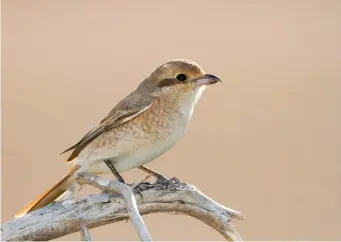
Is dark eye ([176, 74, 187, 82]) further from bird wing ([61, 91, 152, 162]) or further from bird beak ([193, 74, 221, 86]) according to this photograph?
bird wing ([61, 91, 152, 162])

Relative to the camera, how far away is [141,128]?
4.59m

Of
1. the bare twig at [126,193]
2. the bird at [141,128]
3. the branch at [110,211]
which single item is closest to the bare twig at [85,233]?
the branch at [110,211]

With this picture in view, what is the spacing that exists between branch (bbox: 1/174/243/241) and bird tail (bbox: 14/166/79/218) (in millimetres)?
104

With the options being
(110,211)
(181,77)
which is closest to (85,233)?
(110,211)

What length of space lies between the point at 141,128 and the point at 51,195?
58 centimetres

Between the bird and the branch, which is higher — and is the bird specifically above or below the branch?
above

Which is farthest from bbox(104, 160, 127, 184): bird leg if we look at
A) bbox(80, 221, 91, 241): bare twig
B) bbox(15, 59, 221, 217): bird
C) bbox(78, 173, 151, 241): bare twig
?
bbox(80, 221, 91, 241): bare twig

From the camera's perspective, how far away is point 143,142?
4527 millimetres

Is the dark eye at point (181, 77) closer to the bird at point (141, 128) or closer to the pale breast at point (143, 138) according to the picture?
the bird at point (141, 128)

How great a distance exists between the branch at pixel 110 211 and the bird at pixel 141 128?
15 cm

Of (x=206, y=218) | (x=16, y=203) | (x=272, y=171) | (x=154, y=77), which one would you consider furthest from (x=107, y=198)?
(x=272, y=171)

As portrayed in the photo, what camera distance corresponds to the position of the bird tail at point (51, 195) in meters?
4.51

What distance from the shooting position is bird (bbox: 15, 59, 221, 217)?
4.55 meters

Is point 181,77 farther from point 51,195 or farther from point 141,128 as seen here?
point 51,195
